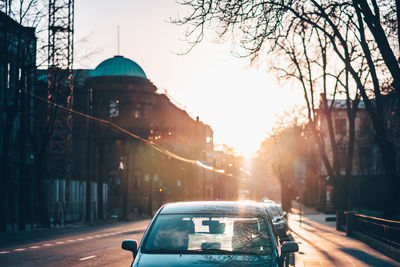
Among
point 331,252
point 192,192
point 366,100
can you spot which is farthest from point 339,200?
point 192,192

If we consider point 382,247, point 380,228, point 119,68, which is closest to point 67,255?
point 382,247

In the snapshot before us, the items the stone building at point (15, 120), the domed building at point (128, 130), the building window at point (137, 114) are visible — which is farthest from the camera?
the building window at point (137, 114)

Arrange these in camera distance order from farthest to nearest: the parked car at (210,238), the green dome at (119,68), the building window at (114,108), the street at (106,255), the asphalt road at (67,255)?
1. the green dome at (119,68)
2. the building window at (114,108)
3. the street at (106,255)
4. the asphalt road at (67,255)
5. the parked car at (210,238)

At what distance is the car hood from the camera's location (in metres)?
6.78

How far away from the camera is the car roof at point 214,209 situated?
26.4 ft

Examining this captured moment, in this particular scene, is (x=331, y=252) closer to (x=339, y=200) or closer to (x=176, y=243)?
(x=176, y=243)

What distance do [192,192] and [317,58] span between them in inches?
3318

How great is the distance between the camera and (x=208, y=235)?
25.5 ft

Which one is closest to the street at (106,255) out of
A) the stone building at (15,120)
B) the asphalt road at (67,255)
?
the asphalt road at (67,255)

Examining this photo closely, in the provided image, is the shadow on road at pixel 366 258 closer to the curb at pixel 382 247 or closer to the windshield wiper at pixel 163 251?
the curb at pixel 382 247

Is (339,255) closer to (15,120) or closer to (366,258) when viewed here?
(366,258)

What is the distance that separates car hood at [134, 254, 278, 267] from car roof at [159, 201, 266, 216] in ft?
3.29

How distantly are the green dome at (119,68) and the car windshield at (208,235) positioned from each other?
80324 mm

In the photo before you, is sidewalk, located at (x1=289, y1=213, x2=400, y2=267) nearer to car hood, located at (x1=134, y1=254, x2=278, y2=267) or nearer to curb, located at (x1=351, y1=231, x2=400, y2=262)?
curb, located at (x1=351, y1=231, x2=400, y2=262)
